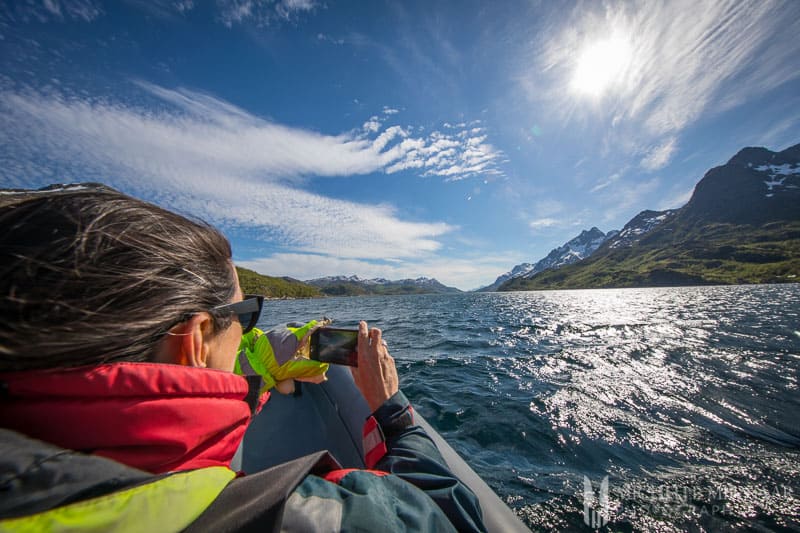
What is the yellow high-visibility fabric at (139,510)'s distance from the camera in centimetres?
61

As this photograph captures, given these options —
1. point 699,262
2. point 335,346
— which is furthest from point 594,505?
point 699,262

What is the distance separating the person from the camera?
2.26ft

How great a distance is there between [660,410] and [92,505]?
8.05 m

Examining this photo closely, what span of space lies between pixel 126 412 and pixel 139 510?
0.31 metres

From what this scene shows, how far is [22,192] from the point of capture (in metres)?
1.30

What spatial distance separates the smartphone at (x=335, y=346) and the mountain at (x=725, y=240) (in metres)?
118

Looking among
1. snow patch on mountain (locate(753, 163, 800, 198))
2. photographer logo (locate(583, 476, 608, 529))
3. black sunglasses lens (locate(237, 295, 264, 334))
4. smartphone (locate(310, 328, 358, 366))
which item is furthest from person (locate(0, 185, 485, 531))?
snow patch on mountain (locate(753, 163, 800, 198))

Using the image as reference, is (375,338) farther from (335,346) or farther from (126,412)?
(126,412)

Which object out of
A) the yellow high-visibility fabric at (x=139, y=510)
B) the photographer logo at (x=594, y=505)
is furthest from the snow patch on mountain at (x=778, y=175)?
the yellow high-visibility fabric at (x=139, y=510)

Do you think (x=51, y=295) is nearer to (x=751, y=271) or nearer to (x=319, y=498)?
(x=319, y=498)

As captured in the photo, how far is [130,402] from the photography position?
88cm

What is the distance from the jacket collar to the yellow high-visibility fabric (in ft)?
0.62

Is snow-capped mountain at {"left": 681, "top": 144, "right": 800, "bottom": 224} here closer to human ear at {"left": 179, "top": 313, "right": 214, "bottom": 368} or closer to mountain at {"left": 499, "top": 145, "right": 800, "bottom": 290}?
mountain at {"left": 499, "top": 145, "right": 800, "bottom": 290}

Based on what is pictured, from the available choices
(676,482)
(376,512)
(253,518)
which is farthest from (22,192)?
(676,482)
